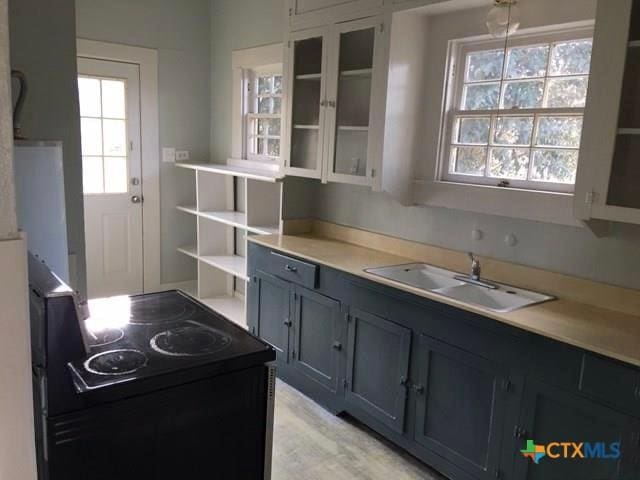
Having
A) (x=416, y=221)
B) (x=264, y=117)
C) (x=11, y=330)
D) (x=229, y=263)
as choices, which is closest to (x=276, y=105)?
(x=264, y=117)

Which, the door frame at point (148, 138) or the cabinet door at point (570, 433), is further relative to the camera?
the door frame at point (148, 138)

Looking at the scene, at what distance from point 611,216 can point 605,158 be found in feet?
0.71

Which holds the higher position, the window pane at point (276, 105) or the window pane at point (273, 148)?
the window pane at point (276, 105)

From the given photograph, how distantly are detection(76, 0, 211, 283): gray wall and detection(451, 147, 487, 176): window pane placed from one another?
284 cm

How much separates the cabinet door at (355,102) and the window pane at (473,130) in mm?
424

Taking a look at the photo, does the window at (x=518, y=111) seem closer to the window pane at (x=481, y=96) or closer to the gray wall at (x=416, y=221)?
the window pane at (x=481, y=96)

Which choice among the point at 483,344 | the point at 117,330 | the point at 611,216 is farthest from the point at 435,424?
the point at 117,330

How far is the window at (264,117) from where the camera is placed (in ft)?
13.8

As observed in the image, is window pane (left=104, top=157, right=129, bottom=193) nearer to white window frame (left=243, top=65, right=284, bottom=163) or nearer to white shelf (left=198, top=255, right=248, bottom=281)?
white shelf (left=198, top=255, right=248, bottom=281)

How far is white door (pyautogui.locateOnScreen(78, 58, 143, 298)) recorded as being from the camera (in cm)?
435

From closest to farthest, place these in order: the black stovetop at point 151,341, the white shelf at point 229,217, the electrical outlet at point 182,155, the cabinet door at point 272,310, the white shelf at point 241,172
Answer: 1. the black stovetop at point 151,341
2. the cabinet door at point 272,310
3. the white shelf at point 241,172
4. the white shelf at point 229,217
5. the electrical outlet at point 182,155

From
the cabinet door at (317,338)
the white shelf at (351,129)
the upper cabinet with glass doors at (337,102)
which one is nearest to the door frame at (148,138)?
the upper cabinet with glass doors at (337,102)

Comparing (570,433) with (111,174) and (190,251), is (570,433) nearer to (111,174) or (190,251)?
(190,251)

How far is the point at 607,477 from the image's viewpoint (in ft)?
5.88
